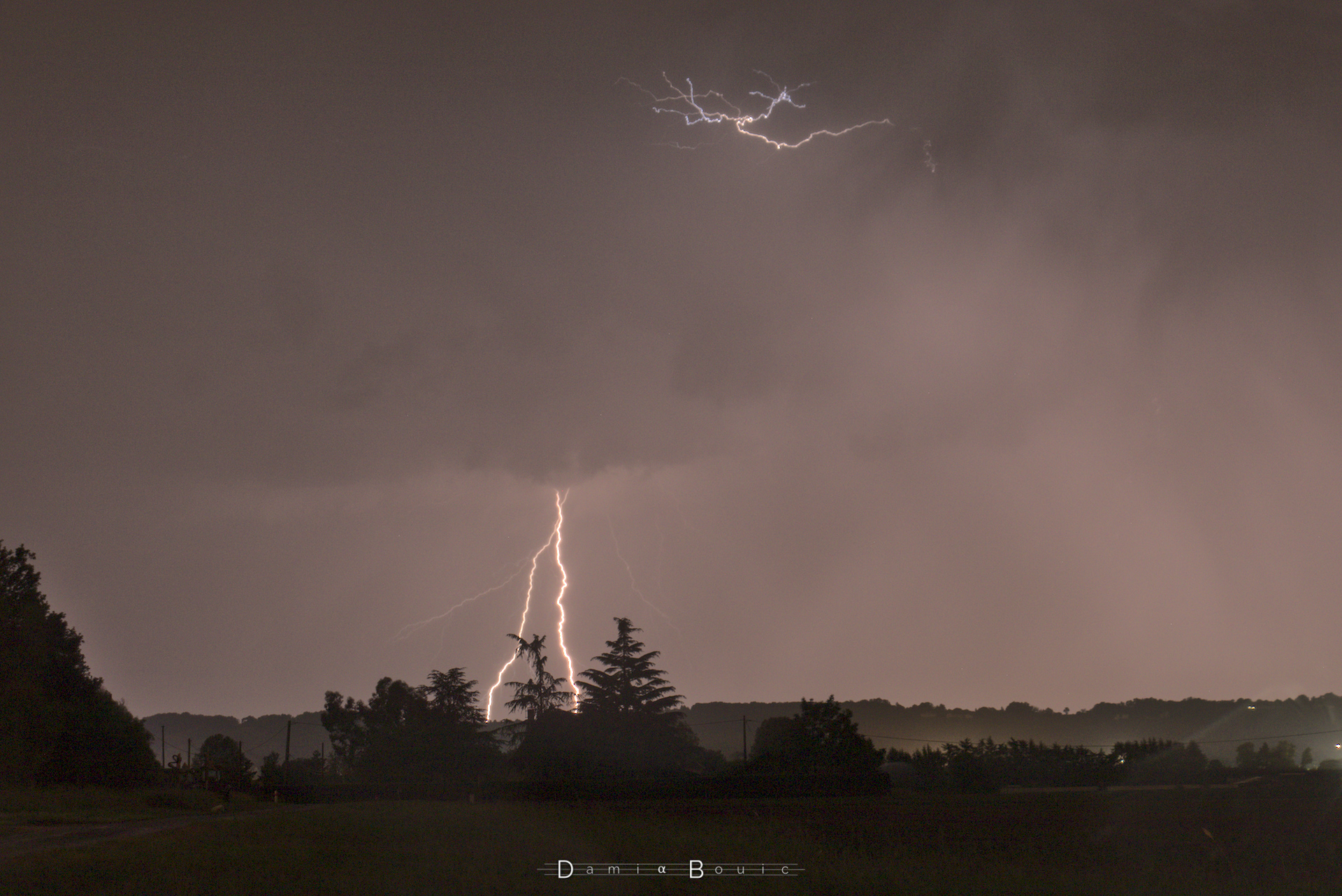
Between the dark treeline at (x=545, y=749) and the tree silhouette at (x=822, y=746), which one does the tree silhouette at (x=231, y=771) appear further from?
the tree silhouette at (x=822, y=746)

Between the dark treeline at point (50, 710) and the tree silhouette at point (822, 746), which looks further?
the tree silhouette at point (822, 746)

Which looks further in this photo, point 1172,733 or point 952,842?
point 1172,733

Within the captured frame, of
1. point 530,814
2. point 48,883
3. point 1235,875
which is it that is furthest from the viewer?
point 530,814

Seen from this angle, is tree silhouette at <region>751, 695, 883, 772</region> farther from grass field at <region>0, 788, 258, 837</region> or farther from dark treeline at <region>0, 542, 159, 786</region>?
dark treeline at <region>0, 542, 159, 786</region>

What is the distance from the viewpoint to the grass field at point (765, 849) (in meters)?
12.8

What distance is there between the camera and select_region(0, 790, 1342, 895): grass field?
42.1ft

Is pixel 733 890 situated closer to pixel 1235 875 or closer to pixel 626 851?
pixel 626 851

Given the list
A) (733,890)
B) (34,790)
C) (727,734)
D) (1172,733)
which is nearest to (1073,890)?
(733,890)

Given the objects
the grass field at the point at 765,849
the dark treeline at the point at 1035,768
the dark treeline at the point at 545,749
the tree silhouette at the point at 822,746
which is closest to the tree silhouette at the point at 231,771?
the dark treeline at the point at 545,749

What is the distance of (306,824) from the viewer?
2372cm

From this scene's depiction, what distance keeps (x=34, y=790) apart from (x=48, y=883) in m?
31.7

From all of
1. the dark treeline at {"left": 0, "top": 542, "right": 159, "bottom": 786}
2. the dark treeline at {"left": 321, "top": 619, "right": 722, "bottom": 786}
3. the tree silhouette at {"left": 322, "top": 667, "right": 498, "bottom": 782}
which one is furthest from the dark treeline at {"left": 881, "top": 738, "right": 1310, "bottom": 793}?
the dark treeline at {"left": 0, "top": 542, "right": 159, "bottom": 786}

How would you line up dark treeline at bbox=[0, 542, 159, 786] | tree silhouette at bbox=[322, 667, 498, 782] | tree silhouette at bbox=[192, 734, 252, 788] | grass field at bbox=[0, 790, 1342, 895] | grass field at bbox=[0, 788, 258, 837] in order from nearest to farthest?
1. grass field at bbox=[0, 790, 1342, 895]
2. grass field at bbox=[0, 788, 258, 837]
3. dark treeline at bbox=[0, 542, 159, 786]
4. tree silhouette at bbox=[192, 734, 252, 788]
5. tree silhouette at bbox=[322, 667, 498, 782]

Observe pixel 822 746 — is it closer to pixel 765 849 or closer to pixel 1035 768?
pixel 1035 768
